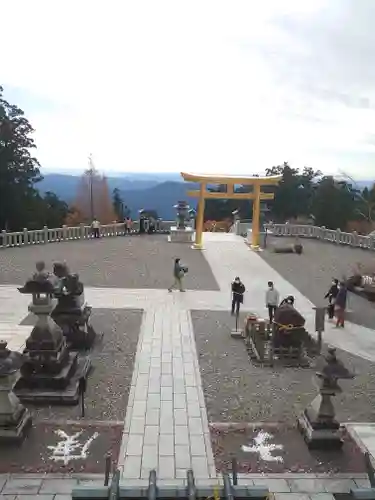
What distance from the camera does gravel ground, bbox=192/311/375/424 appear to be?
8883mm

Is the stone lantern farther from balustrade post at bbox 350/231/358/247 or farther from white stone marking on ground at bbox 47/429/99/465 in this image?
white stone marking on ground at bbox 47/429/99/465

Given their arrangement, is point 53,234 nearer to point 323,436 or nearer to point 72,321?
point 72,321

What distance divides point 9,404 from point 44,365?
1717mm

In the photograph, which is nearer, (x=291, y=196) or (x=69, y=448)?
(x=69, y=448)

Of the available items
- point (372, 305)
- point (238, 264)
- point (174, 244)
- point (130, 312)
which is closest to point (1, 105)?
point (174, 244)

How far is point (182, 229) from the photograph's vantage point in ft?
95.9

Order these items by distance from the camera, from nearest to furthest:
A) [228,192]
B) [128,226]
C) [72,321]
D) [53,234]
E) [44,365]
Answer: [44,365]
[72,321]
[53,234]
[228,192]
[128,226]

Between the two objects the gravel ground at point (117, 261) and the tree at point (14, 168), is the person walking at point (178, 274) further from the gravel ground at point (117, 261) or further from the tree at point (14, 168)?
the tree at point (14, 168)

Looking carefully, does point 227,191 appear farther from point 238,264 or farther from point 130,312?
point 130,312

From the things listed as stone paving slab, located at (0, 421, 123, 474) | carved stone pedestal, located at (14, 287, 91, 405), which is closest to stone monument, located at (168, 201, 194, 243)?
carved stone pedestal, located at (14, 287, 91, 405)

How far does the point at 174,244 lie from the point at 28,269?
953 cm

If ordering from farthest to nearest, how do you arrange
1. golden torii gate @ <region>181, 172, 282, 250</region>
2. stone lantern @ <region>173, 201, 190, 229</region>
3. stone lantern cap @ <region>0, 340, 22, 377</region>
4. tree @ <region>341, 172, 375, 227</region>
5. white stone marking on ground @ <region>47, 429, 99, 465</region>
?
tree @ <region>341, 172, 375, 227</region> → stone lantern @ <region>173, 201, 190, 229</region> → golden torii gate @ <region>181, 172, 282, 250</region> → stone lantern cap @ <region>0, 340, 22, 377</region> → white stone marking on ground @ <region>47, 429, 99, 465</region>

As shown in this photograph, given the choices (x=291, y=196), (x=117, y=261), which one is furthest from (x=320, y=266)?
(x=291, y=196)

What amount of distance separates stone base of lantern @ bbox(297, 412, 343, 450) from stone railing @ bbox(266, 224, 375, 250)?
69.2ft
